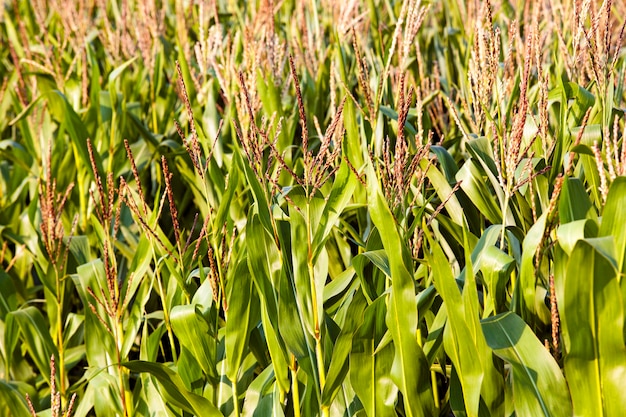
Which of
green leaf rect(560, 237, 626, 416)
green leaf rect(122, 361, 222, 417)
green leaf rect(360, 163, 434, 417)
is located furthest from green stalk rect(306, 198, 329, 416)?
green leaf rect(560, 237, 626, 416)

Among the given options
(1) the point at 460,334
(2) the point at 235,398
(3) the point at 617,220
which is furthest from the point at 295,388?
(3) the point at 617,220

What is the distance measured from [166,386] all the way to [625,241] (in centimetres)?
95

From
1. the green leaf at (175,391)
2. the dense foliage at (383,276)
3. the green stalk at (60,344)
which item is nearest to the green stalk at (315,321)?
the dense foliage at (383,276)

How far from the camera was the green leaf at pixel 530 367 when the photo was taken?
136 cm

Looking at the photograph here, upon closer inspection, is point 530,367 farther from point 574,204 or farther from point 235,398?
point 235,398

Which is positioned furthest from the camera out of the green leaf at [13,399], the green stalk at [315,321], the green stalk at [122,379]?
the green leaf at [13,399]

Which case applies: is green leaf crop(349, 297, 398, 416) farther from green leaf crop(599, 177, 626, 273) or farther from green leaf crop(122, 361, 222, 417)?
green leaf crop(599, 177, 626, 273)

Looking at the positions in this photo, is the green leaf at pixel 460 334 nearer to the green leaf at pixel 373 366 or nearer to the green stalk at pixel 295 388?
the green leaf at pixel 373 366

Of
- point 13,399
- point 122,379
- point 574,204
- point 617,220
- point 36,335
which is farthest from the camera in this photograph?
point 36,335

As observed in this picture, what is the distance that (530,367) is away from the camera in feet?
4.48

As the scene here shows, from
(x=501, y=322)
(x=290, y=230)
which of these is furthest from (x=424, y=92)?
(x=501, y=322)

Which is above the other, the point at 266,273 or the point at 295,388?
the point at 266,273

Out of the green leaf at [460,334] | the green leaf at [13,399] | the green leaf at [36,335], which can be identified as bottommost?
the green leaf at [13,399]

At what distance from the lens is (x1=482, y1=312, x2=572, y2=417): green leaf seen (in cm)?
136
